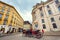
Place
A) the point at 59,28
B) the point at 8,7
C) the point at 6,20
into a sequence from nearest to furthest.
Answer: the point at 59,28 < the point at 6,20 < the point at 8,7

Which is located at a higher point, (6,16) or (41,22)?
(6,16)

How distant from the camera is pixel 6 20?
2520 cm

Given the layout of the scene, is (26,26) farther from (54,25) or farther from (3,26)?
(54,25)

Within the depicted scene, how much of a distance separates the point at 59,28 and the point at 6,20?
23.2 metres

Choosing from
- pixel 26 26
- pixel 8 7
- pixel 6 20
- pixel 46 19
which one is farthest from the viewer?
pixel 26 26

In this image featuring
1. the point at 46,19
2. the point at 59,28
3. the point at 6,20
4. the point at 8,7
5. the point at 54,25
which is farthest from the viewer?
the point at 8,7

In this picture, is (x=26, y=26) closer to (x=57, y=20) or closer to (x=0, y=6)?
(x=0, y=6)

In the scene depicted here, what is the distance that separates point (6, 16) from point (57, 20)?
76.3ft

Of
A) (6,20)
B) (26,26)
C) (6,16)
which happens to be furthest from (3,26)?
(26,26)

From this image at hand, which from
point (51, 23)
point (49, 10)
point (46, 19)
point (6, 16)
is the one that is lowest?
point (51, 23)

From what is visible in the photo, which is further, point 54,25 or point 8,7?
point 8,7

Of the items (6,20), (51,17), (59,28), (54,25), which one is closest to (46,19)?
(51,17)

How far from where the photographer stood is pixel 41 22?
24.5 meters

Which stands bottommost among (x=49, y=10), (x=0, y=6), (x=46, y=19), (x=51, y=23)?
(x=51, y=23)
